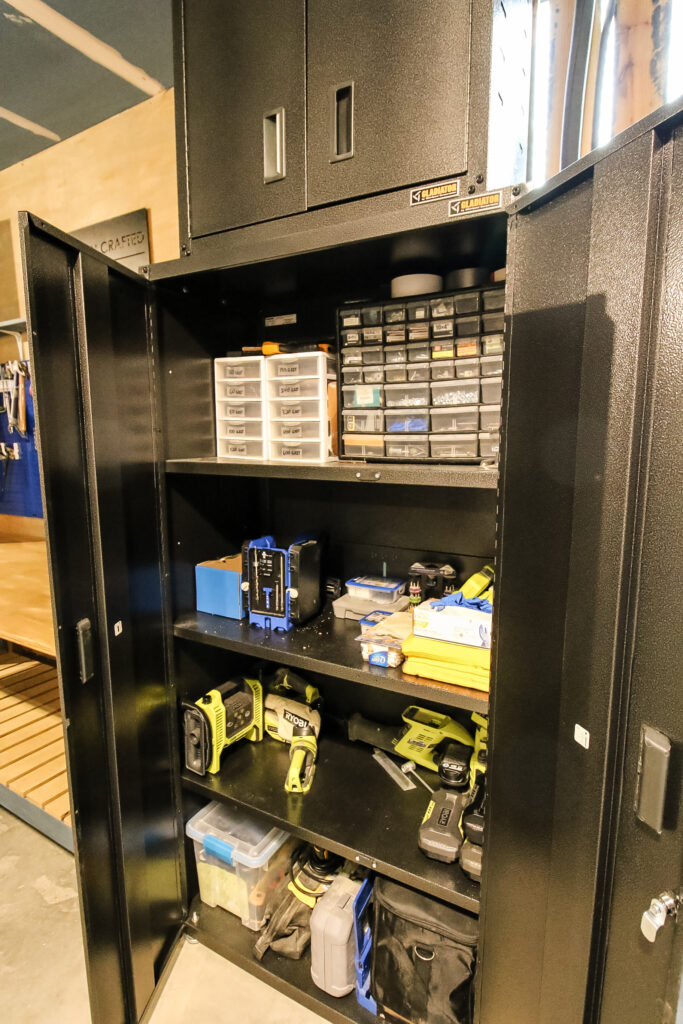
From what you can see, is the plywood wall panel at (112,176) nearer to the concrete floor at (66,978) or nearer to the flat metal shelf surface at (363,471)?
the flat metal shelf surface at (363,471)

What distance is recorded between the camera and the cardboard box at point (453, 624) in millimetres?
1048

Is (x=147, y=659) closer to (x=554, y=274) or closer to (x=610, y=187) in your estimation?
(x=554, y=274)

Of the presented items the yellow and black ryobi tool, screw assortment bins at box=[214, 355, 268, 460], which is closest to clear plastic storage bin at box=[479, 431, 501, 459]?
screw assortment bins at box=[214, 355, 268, 460]

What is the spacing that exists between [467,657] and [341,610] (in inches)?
19.1

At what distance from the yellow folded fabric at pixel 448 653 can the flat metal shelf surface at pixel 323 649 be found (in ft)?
0.16

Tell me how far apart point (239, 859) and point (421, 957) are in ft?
1.75

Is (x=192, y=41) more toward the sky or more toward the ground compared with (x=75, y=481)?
more toward the sky

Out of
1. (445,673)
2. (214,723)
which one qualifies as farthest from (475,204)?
(214,723)

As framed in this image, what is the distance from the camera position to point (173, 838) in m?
1.43

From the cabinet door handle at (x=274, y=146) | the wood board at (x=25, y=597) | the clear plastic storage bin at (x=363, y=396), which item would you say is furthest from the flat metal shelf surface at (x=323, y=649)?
the cabinet door handle at (x=274, y=146)

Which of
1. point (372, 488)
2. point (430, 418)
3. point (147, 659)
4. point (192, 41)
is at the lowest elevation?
point (147, 659)

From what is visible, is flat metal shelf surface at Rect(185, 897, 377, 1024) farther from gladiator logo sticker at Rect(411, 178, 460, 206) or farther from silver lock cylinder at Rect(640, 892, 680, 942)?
A: gladiator logo sticker at Rect(411, 178, 460, 206)

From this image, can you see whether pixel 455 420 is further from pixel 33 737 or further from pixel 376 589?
pixel 33 737

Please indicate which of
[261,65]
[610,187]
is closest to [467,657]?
[610,187]
